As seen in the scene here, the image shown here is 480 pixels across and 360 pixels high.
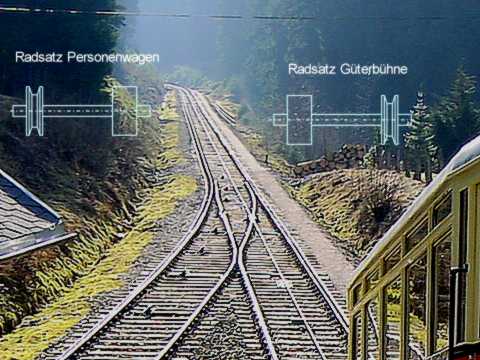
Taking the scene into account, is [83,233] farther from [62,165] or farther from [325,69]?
[325,69]

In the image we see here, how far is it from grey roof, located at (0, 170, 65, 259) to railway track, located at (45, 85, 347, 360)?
48cm

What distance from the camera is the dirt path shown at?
3.82 metres

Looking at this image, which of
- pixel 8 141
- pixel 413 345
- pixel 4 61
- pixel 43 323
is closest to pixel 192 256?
pixel 43 323

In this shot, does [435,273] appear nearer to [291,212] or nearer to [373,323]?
[373,323]

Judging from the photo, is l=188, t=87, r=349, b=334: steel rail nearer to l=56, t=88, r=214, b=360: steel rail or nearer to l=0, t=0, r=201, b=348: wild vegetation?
l=56, t=88, r=214, b=360: steel rail

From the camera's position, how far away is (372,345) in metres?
2.44

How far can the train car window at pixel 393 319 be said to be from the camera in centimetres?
179

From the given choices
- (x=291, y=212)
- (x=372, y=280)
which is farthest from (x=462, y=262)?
(x=291, y=212)

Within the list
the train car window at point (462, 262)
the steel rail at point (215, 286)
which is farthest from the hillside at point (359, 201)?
the train car window at point (462, 262)

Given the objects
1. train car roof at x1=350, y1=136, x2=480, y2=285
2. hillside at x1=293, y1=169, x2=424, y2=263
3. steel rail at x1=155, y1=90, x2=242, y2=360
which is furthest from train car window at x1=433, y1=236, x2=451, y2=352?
hillside at x1=293, y1=169, x2=424, y2=263

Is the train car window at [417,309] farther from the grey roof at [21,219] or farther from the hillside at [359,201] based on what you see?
the grey roof at [21,219]

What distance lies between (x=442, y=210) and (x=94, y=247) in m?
2.43

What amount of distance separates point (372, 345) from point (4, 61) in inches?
86.3

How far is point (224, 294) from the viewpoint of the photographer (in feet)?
11.9
